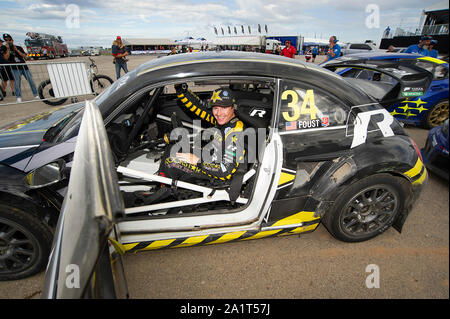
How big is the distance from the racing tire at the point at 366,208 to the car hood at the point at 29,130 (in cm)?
257

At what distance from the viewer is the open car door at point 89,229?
31.0 inches

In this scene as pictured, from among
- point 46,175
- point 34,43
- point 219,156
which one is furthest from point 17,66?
point 34,43

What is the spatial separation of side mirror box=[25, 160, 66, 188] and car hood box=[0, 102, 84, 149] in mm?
378

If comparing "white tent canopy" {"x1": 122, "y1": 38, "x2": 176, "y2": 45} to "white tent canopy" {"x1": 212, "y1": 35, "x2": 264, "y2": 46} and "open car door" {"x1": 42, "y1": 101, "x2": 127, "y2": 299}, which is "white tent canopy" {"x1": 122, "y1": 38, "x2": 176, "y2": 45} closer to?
"white tent canopy" {"x1": 212, "y1": 35, "x2": 264, "y2": 46}

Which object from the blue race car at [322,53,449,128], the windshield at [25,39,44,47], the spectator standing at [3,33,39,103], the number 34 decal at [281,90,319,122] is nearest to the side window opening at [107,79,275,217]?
the number 34 decal at [281,90,319,122]

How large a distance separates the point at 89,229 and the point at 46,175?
1142mm

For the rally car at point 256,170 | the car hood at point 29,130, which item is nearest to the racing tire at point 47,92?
the car hood at point 29,130

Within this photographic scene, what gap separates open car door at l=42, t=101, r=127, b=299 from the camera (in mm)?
788

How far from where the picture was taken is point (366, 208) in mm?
2131

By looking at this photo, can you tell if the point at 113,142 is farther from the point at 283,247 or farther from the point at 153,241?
the point at 283,247

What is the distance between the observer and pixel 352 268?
2047mm

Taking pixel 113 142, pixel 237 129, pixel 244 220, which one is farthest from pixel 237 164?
pixel 113 142

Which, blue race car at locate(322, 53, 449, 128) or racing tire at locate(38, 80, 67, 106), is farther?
racing tire at locate(38, 80, 67, 106)
